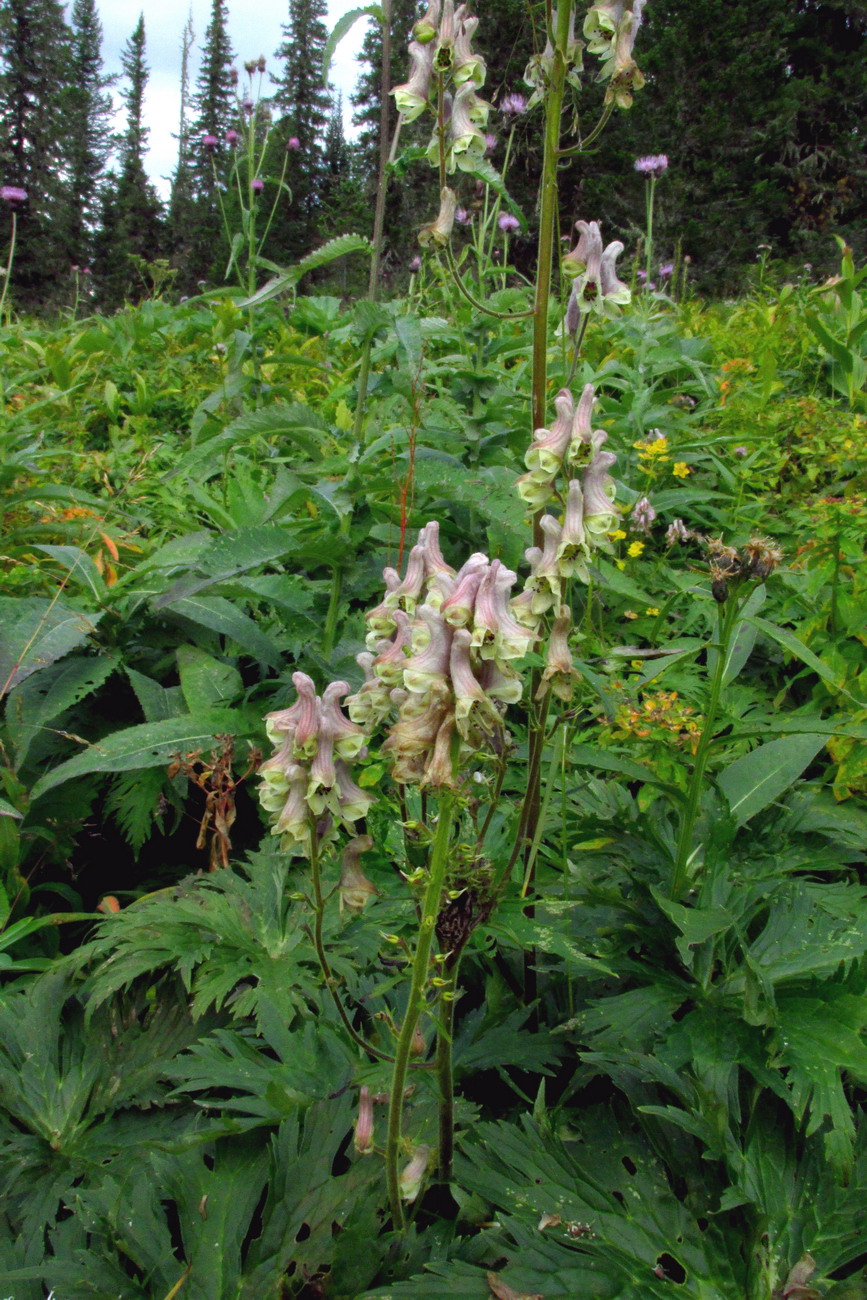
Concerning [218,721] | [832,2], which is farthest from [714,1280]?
[832,2]

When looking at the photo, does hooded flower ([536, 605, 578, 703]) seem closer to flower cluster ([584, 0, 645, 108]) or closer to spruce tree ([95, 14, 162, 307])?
flower cluster ([584, 0, 645, 108])

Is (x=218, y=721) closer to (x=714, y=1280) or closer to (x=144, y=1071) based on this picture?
(x=144, y=1071)

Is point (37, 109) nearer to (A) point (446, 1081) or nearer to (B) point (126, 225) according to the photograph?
(B) point (126, 225)

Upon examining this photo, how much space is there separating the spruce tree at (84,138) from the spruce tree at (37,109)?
3.27 ft

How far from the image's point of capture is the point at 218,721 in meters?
2.36

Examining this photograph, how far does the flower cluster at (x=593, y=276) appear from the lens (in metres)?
1.67

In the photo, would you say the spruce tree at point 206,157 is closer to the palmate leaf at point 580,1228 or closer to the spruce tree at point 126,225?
the spruce tree at point 126,225

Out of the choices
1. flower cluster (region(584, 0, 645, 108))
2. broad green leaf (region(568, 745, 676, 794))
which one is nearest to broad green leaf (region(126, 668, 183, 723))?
broad green leaf (region(568, 745, 676, 794))

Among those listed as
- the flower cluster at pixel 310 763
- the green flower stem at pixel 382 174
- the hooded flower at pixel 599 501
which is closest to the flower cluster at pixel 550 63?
the green flower stem at pixel 382 174

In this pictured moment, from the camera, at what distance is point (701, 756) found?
5.16 feet

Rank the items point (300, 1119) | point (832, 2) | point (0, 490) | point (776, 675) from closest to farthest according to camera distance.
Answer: point (300, 1119) < point (776, 675) < point (0, 490) < point (832, 2)

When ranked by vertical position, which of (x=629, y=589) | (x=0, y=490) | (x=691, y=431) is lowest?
(x=629, y=589)

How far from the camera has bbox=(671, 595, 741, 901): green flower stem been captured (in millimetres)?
1558

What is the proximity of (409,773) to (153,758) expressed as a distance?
144 centimetres
